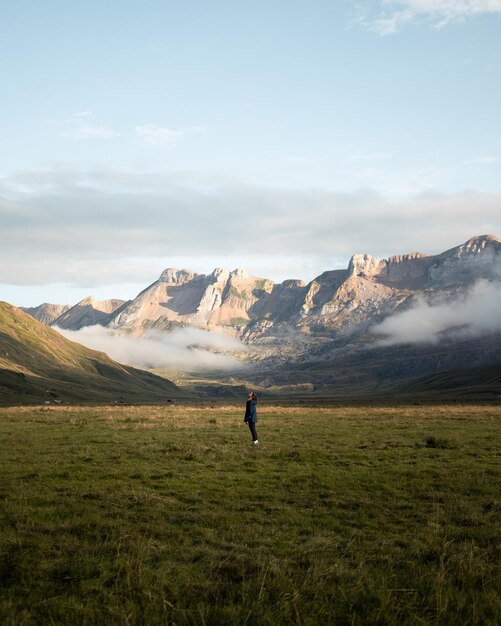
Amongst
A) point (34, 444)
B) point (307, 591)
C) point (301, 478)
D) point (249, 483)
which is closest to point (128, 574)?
point (307, 591)

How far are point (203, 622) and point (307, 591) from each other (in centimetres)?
202

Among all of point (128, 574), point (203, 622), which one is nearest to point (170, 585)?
point (128, 574)

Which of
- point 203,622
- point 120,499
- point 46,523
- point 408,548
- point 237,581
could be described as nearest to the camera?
point 203,622

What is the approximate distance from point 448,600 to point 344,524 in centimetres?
508

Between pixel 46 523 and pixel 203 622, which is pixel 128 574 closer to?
pixel 203 622

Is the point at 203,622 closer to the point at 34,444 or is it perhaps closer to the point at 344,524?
the point at 344,524

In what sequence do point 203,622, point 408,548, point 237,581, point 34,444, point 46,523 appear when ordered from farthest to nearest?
point 34,444, point 46,523, point 408,548, point 237,581, point 203,622

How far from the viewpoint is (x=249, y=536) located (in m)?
11.6

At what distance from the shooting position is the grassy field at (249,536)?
25.2ft

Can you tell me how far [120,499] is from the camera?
14891 mm

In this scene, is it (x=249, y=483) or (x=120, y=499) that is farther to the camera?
(x=249, y=483)

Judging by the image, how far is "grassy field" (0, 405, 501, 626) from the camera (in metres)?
7.68

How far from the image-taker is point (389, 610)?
754 centimetres

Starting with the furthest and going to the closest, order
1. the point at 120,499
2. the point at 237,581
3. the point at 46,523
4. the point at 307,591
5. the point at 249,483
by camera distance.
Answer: the point at 249,483
the point at 120,499
the point at 46,523
the point at 237,581
the point at 307,591
